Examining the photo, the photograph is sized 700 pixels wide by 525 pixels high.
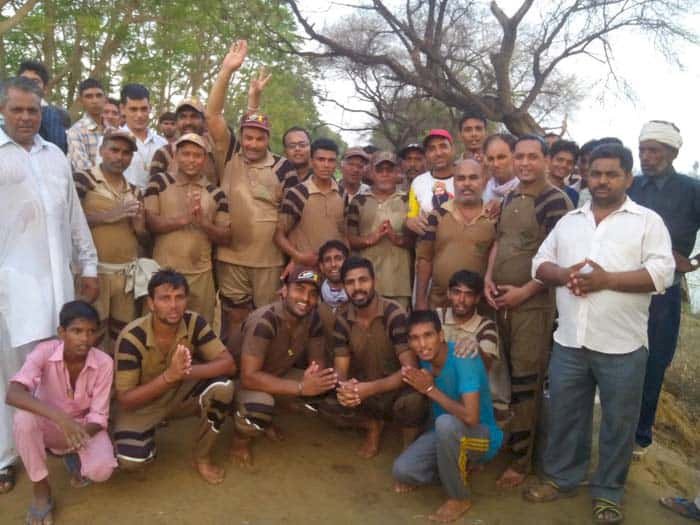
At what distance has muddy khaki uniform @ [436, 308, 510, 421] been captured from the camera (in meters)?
4.10

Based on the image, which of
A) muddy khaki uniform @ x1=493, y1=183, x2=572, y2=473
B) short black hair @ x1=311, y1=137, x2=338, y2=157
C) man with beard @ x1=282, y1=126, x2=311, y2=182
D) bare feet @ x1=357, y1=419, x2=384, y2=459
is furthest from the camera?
man with beard @ x1=282, y1=126, x2=311, y2=182

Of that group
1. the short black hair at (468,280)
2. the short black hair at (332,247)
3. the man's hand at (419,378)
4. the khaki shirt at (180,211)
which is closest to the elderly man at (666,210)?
the short black hair at (468,280)

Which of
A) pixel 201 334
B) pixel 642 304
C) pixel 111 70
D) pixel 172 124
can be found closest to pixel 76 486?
pixel 201 334

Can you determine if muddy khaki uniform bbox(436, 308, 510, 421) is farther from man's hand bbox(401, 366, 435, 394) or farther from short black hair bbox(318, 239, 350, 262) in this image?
short black hair bbox(318, 239, 350, 262)

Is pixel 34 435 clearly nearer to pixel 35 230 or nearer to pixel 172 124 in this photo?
pixel 35 230

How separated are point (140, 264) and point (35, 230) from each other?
791mm

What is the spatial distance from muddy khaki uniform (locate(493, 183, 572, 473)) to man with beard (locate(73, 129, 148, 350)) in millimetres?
2714

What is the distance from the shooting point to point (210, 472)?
13.3 feet

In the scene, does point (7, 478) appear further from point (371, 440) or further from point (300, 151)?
point (300, 151)

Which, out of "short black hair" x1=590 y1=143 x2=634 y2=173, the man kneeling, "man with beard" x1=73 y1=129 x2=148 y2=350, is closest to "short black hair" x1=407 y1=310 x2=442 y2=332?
the man kneeling

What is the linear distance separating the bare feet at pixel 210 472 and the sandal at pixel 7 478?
3.79ft

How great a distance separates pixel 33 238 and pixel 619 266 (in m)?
3.66

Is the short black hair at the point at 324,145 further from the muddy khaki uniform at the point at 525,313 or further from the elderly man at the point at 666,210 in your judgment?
the elderly man at the point at 666,210

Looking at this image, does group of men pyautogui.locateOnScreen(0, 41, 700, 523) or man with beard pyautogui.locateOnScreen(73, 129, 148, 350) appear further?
man with beard pyautogui.locateOnScreen(73, 129, 148, 350)
